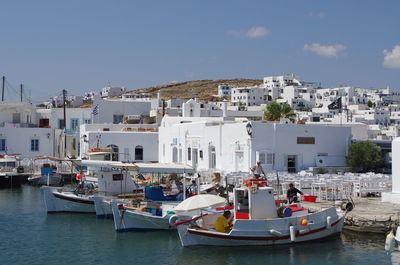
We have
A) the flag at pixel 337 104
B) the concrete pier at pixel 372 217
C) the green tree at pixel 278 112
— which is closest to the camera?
the concrete pier at pixel 372 217

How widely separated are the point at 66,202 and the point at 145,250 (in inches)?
378

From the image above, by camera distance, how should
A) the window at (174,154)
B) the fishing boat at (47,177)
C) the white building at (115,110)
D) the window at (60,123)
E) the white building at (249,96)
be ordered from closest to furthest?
the fishing boat at (47,177) → the window at (174,154) → the white building at (115,110) → the window at (60,123) → the white building at (249,96)

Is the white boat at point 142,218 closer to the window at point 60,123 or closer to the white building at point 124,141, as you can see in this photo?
the white building at point 124,141

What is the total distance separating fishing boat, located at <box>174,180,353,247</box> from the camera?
18.1 m

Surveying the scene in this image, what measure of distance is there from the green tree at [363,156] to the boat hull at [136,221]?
45.4 ft

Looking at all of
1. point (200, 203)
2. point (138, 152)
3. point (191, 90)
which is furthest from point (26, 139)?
point (191, 90)

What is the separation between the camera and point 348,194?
24688 millimetres

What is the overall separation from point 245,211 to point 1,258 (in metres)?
8.01

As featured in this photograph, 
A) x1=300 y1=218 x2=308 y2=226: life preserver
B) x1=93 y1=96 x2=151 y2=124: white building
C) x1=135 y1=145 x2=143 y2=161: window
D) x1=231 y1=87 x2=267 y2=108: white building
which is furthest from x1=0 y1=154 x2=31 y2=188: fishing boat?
x1=231 y1=87 x2=267 y2=108: white building

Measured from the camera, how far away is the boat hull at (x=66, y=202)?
26722mm

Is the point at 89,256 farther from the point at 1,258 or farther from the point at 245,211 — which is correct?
the point at 245,211

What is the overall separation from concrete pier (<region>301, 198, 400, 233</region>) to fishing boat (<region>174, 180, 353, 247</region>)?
699 mm

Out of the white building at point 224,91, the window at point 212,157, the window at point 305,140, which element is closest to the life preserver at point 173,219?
the window at point 305,140

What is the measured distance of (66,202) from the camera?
2702cm
